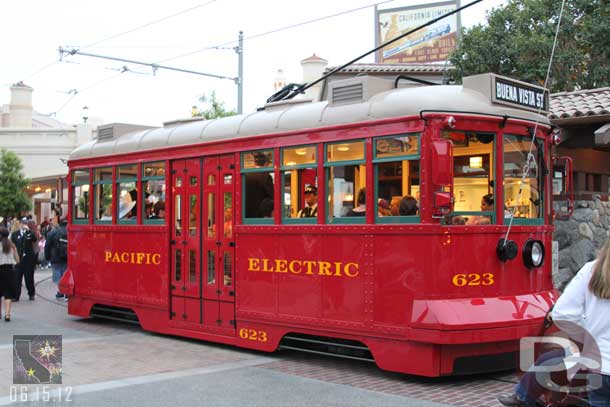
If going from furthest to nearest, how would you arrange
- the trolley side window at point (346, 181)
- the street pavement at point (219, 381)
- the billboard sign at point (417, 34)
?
the billboard sign at point (417, 34) → the trolley side window at point (346, 181) → the street pavement at point (219, 381)

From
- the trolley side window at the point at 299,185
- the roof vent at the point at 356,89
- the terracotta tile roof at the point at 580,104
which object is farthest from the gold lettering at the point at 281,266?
the terracotta tile roof at the point at 580,104

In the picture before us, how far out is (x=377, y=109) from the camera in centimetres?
748

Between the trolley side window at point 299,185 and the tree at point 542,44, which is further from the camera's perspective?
the tree at point 542,44

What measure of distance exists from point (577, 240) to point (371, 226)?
512cm

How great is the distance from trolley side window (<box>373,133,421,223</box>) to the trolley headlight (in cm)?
132

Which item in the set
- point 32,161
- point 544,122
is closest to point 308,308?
point 544,122

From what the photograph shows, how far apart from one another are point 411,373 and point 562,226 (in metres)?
5.32

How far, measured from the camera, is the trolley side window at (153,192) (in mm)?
10109

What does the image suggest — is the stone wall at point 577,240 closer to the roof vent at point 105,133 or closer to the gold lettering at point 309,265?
the gold lettering at point 309,265

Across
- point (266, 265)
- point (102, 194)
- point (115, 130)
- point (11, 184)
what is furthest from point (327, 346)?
point (11, 184)

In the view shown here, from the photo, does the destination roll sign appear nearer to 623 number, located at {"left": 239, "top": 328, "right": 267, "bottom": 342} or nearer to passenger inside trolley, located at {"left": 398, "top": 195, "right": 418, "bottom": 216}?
passenger inside trolley, located at {"left": 398, "top": 195, "right": 418, "bottom": 216}

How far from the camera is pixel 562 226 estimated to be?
440 inches

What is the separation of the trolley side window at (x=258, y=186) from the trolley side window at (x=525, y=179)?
276cm

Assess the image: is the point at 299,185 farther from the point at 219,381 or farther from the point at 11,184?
the point at 11,184
